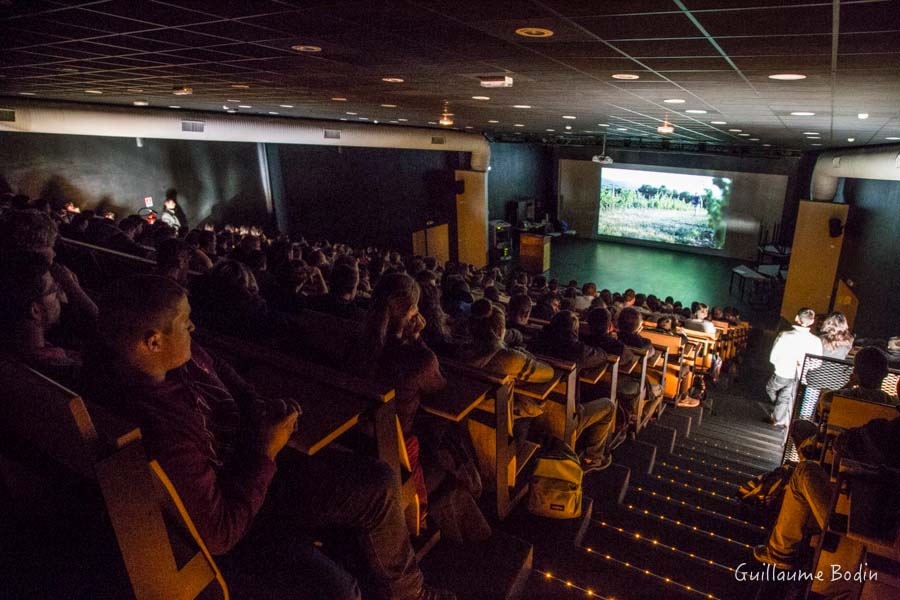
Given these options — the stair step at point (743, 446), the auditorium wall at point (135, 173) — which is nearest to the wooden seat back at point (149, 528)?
the stair step at point (743, 446)

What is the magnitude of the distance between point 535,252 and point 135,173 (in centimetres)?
1078

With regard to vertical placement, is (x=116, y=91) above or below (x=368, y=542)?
above

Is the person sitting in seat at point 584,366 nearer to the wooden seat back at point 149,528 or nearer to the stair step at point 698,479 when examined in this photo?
the stair step at point 698,479

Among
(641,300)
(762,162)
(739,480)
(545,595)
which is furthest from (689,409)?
(762,162)

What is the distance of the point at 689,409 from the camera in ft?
20.0

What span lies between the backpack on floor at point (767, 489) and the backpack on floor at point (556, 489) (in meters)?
1.63

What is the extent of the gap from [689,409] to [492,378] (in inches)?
185

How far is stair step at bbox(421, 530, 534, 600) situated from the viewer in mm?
2350

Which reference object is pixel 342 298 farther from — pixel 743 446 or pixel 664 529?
pixel 743 446

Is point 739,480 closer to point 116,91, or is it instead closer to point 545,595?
point 545,595

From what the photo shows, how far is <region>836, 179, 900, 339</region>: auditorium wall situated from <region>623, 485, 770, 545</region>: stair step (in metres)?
5.78

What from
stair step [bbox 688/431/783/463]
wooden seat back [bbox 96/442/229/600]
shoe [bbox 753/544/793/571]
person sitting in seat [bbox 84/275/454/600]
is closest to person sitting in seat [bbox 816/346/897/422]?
shoe [bbox 753/544/793/571]

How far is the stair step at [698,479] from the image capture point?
4.02 metres

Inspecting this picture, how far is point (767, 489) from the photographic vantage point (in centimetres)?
367
